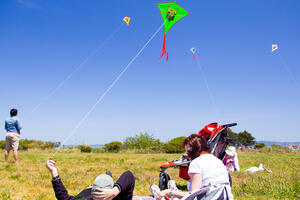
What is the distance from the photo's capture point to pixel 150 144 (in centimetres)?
2372

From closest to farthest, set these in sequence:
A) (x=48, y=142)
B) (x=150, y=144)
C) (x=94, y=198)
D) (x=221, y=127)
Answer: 1. (x=94, y=198)
2. (x=221, y=127)
3. (x=48, y=142)
4. (x=150, y=144)

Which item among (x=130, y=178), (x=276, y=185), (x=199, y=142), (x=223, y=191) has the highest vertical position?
(x=199, y=142)

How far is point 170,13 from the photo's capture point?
5.48m

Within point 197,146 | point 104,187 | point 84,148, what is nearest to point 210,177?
point 197,146

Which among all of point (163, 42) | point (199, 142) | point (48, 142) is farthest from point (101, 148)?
point (199, 142)

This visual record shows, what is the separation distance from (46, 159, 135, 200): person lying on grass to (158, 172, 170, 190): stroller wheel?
7.39 ft

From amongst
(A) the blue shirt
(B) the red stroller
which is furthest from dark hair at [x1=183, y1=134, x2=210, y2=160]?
(A) the blue shirt

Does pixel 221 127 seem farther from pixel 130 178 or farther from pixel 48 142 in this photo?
pixel 48 142

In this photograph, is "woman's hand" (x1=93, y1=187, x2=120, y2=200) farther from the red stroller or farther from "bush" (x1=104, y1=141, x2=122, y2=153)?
"bush" (x1=104, y1=141, x2=122, y2=153)

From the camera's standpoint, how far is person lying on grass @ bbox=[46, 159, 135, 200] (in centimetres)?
195

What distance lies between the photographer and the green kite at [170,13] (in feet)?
17.5

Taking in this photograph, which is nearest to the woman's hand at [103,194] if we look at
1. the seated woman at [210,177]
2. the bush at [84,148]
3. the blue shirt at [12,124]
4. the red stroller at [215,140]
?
the seated woman at [210,177]

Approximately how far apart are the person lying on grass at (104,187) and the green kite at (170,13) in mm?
3661

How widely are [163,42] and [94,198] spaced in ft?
13.1
